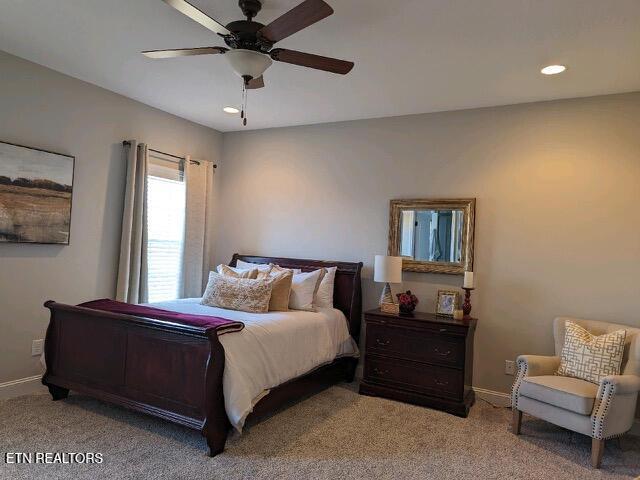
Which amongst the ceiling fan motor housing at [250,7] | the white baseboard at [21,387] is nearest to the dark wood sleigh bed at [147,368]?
the white baseboard at [21,387]

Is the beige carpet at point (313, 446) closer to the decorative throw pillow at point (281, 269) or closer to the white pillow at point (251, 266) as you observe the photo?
the decorative throw pillow at point (281, 269)

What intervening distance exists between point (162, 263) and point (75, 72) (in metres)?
1.96

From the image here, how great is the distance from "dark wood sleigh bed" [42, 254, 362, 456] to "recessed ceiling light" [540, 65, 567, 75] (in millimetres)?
2924

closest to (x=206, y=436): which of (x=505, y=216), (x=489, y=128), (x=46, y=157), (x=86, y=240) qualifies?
(x=86, y=240)

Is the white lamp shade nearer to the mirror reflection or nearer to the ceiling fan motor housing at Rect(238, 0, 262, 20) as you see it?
the mirror reflection

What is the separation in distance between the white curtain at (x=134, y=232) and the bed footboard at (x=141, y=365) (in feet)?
2.92

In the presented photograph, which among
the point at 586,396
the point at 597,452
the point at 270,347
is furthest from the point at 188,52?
the point at 597,452

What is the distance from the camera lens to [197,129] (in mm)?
5109

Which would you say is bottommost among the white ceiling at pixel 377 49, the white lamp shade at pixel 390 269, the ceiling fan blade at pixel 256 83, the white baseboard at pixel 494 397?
the white baseboard at pixel 494 397

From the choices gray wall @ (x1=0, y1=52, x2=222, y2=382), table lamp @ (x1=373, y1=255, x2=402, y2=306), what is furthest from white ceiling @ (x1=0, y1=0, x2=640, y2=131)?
table lamp @ (x1=373, y1=255, x2=402, y2=306)

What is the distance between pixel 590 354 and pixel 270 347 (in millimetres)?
→ 2268

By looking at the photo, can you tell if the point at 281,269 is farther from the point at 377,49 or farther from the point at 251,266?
the point at 377,49

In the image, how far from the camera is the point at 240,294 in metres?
3.77

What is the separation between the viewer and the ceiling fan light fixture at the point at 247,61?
239 centimetres
